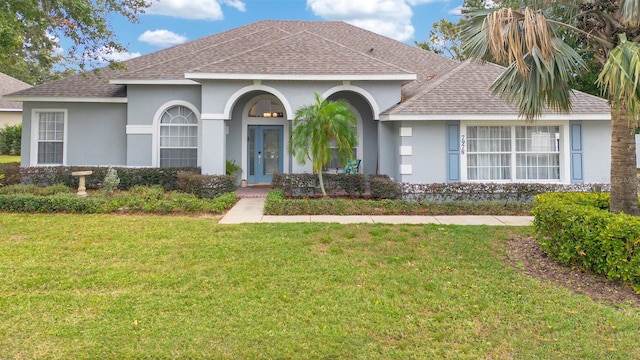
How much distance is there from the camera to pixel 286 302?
15.4ft

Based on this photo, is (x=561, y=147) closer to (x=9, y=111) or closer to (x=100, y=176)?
(x=100, y=176)

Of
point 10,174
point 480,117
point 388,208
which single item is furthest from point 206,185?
point 480,117

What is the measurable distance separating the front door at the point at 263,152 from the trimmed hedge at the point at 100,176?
8.34 ft

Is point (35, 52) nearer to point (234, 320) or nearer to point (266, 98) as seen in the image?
point (266, 98)

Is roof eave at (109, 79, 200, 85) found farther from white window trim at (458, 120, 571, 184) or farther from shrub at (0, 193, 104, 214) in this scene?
white window trim at (458, 120, 571, 184)

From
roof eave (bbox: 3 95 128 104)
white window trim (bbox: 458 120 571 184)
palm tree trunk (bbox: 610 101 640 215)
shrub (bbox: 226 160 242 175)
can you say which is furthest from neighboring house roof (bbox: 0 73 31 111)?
palm tree trunk (bbox: 610 101 640 215)

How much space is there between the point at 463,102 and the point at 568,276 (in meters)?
7.57

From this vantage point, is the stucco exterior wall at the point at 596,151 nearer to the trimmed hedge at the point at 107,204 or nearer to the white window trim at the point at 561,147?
the white window trim at the point at 561,147

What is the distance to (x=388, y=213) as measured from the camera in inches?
406

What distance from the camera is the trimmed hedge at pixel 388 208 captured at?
10227 millimetres

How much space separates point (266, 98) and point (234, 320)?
12279 mm

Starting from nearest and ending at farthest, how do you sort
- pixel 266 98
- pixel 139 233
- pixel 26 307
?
pixel 26 307, pixel 139 233, pixel 266 98

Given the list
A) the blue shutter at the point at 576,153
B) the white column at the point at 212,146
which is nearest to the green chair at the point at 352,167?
the white column at the point at 212,146

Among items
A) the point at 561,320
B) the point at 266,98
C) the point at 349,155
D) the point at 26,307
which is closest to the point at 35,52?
the point at 266,98
